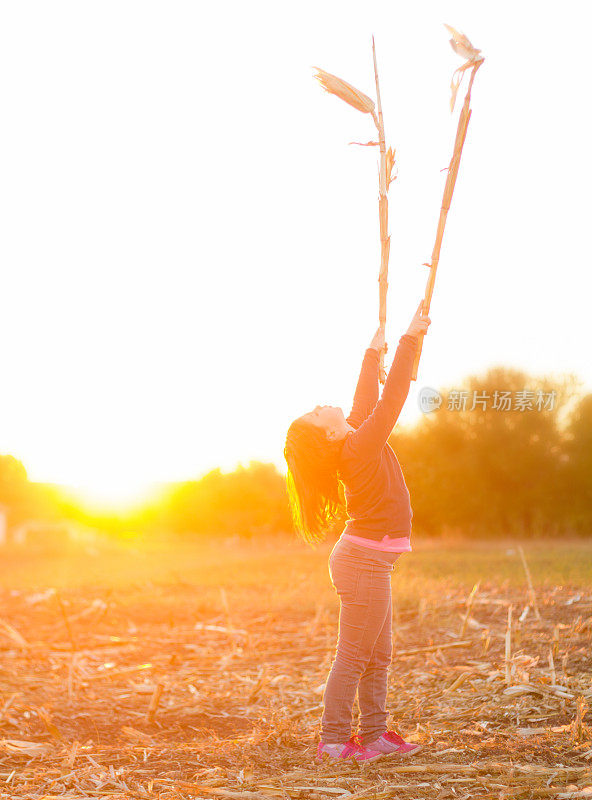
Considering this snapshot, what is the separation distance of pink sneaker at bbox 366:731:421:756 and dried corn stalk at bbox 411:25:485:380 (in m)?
1.80

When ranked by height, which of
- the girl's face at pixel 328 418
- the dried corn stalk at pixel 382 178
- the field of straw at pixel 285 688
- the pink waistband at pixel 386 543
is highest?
the dried corn stalk at pixel 382 178

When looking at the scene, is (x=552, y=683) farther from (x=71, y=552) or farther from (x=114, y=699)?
(x=71, y=552)

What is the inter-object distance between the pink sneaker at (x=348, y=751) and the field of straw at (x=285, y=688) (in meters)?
0.05

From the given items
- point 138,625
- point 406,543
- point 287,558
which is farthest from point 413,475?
point 406,543

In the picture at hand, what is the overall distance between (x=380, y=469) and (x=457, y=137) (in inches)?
68.3

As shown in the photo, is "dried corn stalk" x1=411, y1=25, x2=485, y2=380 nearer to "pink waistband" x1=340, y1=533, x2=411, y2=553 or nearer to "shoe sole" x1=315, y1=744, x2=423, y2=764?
"pink waistband" x1=340, y1=533, x2=411, y2=553

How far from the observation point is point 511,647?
6.55m

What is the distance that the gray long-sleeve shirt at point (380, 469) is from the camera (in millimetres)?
3973

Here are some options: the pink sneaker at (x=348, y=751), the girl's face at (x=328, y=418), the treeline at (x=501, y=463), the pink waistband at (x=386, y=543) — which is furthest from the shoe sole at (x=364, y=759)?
the treeline at (x=501, y=463)

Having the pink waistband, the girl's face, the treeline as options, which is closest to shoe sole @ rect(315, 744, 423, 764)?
the pink waistband

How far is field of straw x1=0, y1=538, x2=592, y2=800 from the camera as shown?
4020 mm

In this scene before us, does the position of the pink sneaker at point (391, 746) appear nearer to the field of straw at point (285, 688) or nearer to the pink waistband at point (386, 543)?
the field of straw at point (285, 688)

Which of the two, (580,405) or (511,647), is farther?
(580,405)

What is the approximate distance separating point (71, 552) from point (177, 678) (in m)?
25.7
